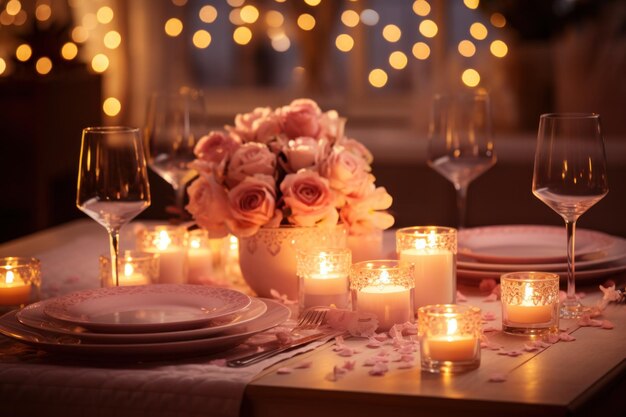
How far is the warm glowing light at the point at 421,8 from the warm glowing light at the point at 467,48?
21 cm

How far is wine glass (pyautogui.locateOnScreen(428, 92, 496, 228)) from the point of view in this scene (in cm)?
185

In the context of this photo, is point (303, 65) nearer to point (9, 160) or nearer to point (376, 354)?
point (9, 160)

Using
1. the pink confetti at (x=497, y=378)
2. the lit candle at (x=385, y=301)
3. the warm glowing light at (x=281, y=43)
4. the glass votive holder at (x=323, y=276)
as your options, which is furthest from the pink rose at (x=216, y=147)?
the warm glowing light at (x=281, y=43)

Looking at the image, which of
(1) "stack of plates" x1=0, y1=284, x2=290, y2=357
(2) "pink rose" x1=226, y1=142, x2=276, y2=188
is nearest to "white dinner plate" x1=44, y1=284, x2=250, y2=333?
(1) "stack of plates" x1=0, y1=284, x2=290, y2=357

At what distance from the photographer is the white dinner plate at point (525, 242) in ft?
5.54

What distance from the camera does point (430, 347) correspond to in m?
1.12

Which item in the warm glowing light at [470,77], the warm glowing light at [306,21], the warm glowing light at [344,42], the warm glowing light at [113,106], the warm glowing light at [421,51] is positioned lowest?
the warm glowing light at [113,106]

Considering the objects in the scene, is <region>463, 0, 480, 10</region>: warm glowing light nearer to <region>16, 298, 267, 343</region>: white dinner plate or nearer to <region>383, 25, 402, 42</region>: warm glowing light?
<region>383, 25, 402, 42</region>: warm glowing light

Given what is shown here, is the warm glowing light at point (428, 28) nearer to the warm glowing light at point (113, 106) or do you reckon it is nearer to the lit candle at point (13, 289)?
the warm glowing light at point (113, 106)

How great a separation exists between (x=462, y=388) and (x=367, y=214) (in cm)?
52

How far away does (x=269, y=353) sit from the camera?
120cm

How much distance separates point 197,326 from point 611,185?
7.69 ft

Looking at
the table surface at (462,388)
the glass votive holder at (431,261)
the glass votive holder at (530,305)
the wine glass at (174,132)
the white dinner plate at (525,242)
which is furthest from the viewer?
the wine glass at (174,132)

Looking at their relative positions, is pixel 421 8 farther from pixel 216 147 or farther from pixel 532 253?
pixel 216 147
